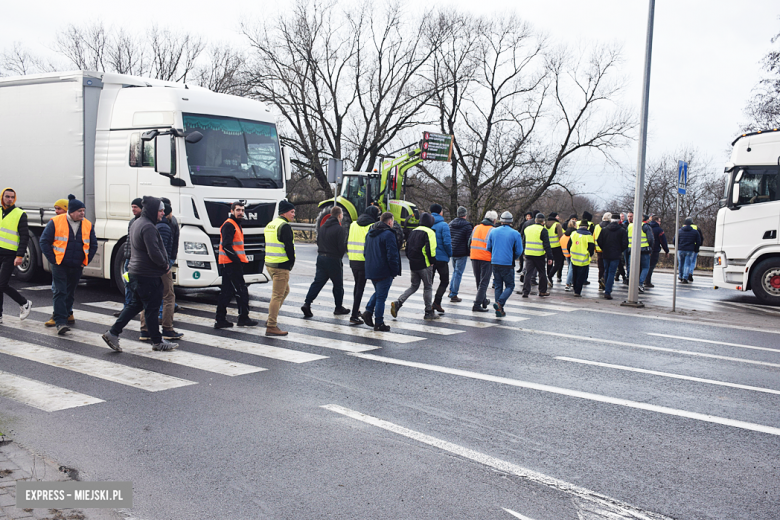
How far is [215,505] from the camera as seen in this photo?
3.90 m

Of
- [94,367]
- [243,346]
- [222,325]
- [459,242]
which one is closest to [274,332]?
[243,346]

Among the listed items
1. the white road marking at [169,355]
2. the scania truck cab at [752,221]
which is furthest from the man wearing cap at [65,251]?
the scania truck cab at [752,221]

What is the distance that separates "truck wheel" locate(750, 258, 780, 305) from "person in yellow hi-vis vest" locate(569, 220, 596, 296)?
3423 mm

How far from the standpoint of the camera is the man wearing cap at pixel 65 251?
907 centimetres

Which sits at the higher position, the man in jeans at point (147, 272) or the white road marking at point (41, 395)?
the man in jeans at point (147, 272)

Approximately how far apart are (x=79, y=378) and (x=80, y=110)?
6954 mm

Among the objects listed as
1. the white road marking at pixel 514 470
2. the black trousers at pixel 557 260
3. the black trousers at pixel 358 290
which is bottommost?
the white road marking at pixel 514 470

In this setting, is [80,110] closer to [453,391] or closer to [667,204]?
[453,391]

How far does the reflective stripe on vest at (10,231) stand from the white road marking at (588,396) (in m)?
5.33

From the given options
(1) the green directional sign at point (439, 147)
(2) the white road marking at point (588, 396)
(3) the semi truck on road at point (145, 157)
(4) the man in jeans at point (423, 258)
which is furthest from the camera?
(1) the green directional sign at point (439, 147)

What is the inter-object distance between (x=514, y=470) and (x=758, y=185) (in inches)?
493

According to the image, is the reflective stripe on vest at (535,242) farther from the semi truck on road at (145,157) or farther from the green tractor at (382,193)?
the green tractor at (382,193)

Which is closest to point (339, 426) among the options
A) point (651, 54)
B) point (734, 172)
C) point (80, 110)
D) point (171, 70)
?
point (80, 110)

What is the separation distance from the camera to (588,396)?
6422mm
